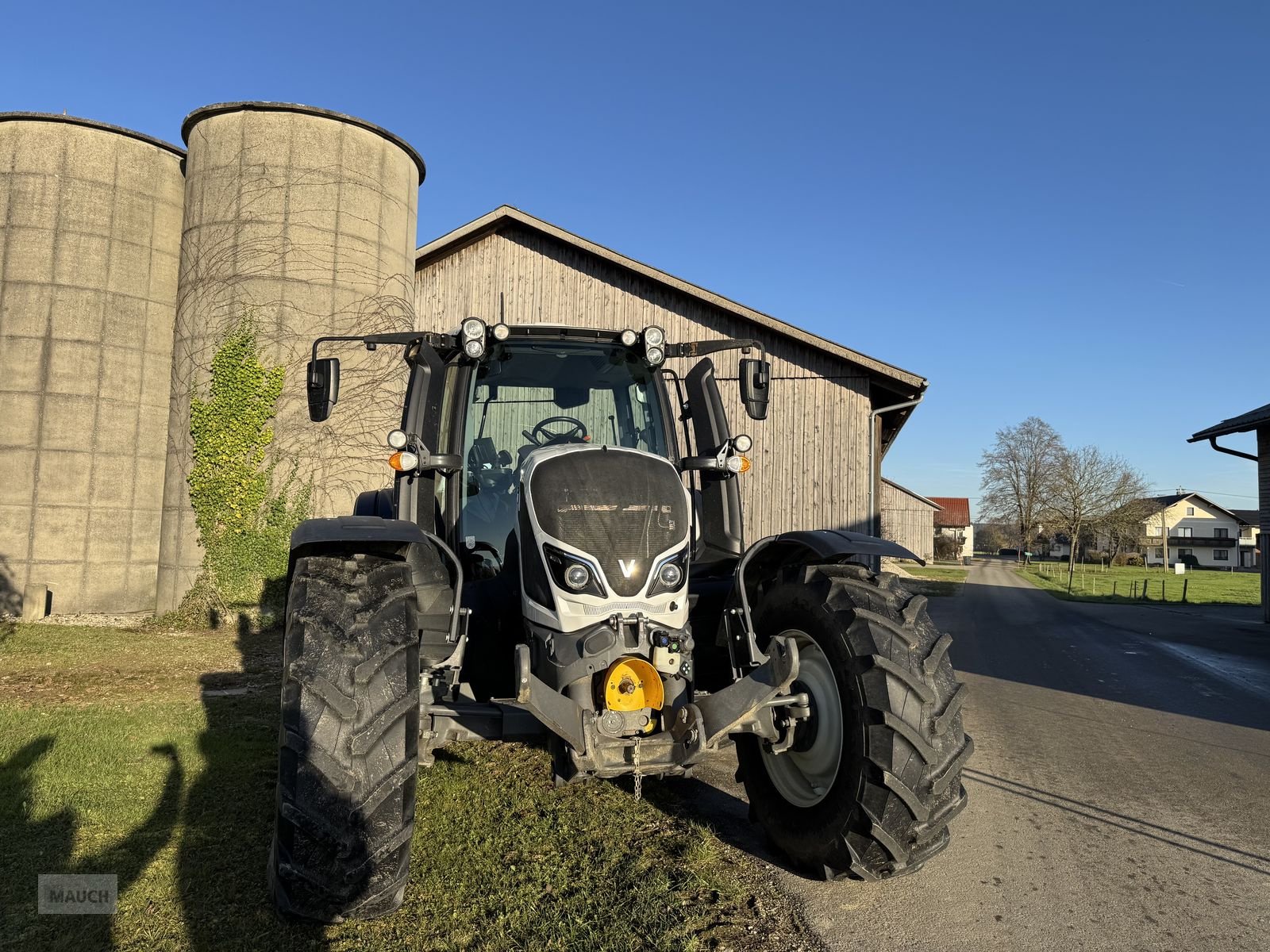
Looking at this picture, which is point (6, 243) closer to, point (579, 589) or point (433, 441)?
point (433, 441)

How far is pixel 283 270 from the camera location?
1255 centimetres

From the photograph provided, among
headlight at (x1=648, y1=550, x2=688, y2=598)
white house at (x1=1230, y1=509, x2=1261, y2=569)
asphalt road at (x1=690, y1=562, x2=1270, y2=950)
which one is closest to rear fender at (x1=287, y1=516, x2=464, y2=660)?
headlight at (x1=648, y1=550, x2=688, y2=598)

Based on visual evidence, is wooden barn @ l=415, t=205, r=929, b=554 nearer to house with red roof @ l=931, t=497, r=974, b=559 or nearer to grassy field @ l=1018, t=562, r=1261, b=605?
grassy field @ l=1018, t=562, r=1261, b=605

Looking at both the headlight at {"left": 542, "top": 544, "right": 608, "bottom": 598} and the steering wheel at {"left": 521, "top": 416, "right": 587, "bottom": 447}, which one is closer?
the headlight at {"left": 542, "top": 544, "right": 608, "bottom": 598}

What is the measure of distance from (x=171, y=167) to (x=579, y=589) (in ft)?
44.3

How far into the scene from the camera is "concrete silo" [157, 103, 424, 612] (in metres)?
12.5

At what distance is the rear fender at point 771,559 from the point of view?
3.60 m

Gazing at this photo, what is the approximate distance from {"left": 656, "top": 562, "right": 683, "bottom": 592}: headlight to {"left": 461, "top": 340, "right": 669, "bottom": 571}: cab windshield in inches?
40.5

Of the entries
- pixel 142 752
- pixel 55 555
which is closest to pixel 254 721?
pixel 142 752

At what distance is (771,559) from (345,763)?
218 centimetres

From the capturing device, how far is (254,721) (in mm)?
5969

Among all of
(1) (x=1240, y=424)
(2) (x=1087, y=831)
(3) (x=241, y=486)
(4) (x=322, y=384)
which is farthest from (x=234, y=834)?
(1) (x=1240, y=424)

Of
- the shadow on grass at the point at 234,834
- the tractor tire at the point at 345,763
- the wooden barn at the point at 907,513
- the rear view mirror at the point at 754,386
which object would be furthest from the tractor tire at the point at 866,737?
the wooden barn at the point at 907,513

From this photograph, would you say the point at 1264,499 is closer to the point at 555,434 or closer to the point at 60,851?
the point at 555,434
